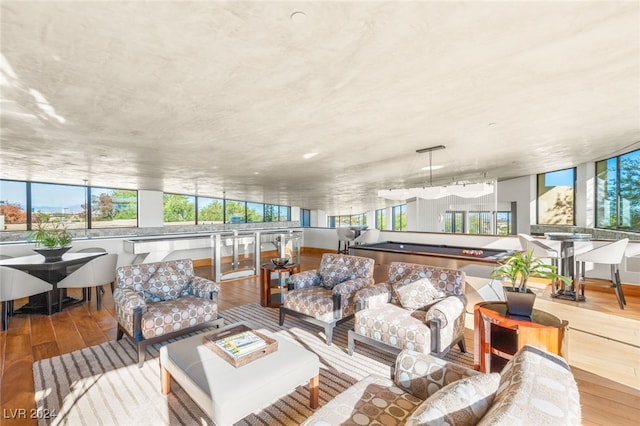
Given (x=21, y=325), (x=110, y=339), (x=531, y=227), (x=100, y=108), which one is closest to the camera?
(x=100, y=108)

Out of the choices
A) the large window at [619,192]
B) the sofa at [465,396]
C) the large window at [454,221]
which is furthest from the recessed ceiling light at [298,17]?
the large window at [454,221]

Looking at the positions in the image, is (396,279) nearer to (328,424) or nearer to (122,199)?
(328,424)

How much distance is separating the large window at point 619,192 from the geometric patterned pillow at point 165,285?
780cm

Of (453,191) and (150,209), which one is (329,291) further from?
(150,209)

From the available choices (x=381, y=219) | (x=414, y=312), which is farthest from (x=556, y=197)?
(x=381, y=219)

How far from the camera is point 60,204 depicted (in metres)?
7.33

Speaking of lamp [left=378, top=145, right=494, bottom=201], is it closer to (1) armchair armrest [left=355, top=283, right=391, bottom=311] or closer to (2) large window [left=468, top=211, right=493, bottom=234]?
(1) armchair armrest [left=355, top=283, right=391, bottom=311]

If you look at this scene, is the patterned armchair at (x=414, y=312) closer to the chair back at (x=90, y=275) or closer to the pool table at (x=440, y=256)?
the pool table at (x=440, y=256)

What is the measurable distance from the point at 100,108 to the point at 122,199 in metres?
6.72

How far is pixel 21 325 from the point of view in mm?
3949

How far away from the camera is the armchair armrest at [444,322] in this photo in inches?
103

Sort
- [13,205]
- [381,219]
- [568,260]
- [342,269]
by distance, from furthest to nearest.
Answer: [381,219] → [13,205] → [568,260] → [342,269]

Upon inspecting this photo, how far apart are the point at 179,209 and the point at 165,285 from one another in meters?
6.33

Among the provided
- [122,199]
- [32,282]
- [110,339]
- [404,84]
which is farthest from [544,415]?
[122,199]
